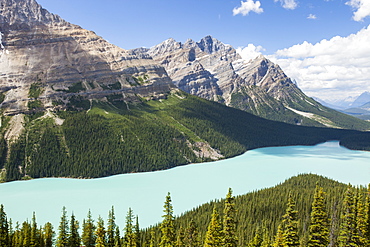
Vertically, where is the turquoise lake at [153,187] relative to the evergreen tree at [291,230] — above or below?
below

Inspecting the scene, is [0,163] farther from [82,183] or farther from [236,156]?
[236,156]

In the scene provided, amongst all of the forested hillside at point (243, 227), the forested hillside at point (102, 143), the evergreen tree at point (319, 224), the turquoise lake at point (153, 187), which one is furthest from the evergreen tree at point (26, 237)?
the forested hillside at point (102, 143)

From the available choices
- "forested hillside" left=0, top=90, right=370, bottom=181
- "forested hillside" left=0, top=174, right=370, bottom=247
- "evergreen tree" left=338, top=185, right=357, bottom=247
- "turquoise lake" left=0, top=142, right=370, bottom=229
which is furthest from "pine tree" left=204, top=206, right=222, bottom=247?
"forested hillside" left=0, top=90, right=370, bottom=181

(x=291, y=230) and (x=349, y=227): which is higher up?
(x=291, y=230)

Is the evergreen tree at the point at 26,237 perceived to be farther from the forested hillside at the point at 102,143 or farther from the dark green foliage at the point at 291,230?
the forested hillside at the point at 102,143

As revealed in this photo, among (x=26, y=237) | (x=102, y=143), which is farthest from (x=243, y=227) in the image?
(x=102, y=143)

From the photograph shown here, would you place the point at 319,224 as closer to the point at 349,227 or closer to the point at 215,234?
the point at 349,227
